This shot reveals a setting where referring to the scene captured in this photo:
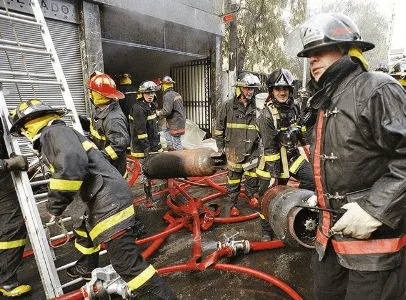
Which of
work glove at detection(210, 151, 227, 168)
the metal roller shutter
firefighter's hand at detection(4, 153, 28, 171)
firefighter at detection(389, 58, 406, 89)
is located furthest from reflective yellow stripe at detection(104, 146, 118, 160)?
firefighter at detection(389, 58, 406, 89)

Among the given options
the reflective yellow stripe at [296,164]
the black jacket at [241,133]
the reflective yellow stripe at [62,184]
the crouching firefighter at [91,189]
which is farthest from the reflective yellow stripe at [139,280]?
the black jacket at [241,133]

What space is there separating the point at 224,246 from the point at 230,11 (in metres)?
8.91

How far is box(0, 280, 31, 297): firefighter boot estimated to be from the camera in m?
2.72

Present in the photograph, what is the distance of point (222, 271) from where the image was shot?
303 centimetres

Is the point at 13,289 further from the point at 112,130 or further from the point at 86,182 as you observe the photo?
the point at 112,130

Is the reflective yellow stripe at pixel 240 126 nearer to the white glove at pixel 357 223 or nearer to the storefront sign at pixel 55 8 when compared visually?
the white glove at pixel 357 223

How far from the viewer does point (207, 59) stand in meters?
10.0

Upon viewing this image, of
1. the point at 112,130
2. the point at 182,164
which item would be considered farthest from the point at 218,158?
the point at 112,130

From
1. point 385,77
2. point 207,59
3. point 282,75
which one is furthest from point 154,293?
point 207,59

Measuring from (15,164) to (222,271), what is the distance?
221 centimetres

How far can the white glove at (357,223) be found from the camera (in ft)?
4.38

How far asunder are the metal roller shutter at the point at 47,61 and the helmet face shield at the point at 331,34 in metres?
4.57

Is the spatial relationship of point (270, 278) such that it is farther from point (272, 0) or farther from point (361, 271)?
point (272, 0)

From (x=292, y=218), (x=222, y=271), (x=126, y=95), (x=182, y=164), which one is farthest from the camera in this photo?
(x=126, y=95)
